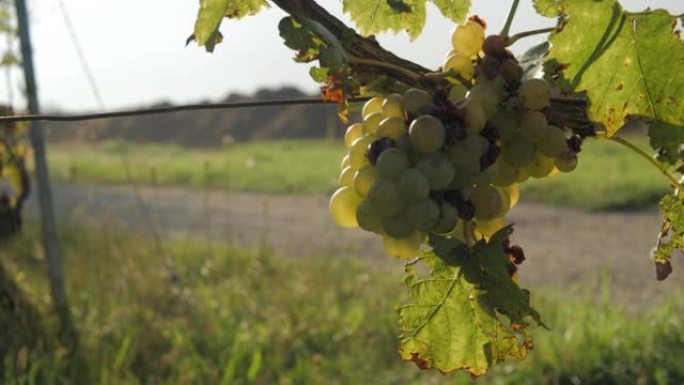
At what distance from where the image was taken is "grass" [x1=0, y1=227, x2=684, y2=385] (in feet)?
10.8

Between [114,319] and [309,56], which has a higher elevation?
[309,56]

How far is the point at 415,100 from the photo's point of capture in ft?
2.35

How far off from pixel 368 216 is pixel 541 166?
0.58 feet

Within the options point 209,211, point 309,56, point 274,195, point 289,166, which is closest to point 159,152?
point 289,166

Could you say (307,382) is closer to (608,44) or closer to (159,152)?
(608,44)

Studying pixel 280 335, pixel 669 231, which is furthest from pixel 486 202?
pixel 280 335

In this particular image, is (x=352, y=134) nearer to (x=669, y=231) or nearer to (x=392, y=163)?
(x=392, y=163)

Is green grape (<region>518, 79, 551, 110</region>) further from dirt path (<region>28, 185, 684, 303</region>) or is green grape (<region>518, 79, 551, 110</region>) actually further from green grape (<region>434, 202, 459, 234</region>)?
dirt path (<region>28, 185, 684, 303</region>)

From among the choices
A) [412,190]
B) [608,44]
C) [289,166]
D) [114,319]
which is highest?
[608,44]

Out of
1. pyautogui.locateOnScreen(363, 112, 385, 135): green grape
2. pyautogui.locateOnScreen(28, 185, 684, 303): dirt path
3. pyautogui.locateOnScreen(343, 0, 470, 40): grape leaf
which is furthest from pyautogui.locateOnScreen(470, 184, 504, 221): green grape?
pyautogui.locateOnScreen(28, 185, 684, 303): dirt path

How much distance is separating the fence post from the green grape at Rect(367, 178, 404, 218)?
8.77 feet

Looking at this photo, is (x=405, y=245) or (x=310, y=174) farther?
(x=310, y=174)

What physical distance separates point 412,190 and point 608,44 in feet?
0.77

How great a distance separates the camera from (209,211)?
32.2 feet
